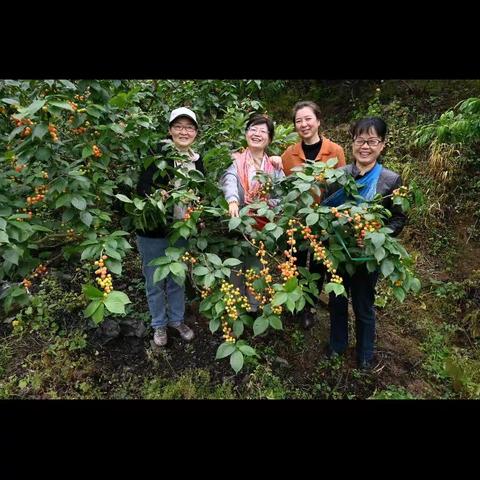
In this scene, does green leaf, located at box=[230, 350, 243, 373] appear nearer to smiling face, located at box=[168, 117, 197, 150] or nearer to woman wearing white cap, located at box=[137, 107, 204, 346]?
woman wearing white cap, located at box=[137, 107, 204, 346]

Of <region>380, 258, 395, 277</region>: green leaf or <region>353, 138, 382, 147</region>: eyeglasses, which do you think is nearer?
<region>380, 258, 395, 277</region>: green leaf

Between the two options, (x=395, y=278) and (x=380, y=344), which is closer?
(x=395, y=278)

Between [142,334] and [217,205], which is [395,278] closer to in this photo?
[217,205]

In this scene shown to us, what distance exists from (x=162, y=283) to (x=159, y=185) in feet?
2.47

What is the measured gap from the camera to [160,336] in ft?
8.35

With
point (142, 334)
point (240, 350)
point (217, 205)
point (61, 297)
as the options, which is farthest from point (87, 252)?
point (61, 297)

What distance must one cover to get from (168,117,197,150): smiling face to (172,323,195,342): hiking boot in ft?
4.17

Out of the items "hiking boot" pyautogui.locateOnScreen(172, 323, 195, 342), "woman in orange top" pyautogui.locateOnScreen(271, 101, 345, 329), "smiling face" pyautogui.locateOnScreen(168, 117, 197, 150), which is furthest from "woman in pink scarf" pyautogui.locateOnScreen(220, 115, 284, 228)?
"hiking boot" pyautogui.locateOnScreen(172, 323, 195, 342)

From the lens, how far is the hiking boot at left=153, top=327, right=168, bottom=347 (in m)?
2.54

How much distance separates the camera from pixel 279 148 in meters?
2.72

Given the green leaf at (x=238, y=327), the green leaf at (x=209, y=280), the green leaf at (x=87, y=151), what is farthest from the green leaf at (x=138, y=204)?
the green leaf at (x=238, y=327)

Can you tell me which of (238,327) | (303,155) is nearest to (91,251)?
(238,327)

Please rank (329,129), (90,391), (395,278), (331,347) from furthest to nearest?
(329,129) < (331,347) < (90,391) < (395,278)

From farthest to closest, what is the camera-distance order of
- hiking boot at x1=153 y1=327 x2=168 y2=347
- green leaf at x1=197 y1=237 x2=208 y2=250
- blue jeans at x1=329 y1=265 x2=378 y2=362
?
hiking boot at x1=153 y1=327 x2=168 y2=347, blue jeans at x1=329 y1=265 x2=378 y2=362, green leaf at x1=197 y1=237 x2=208 y2=250
